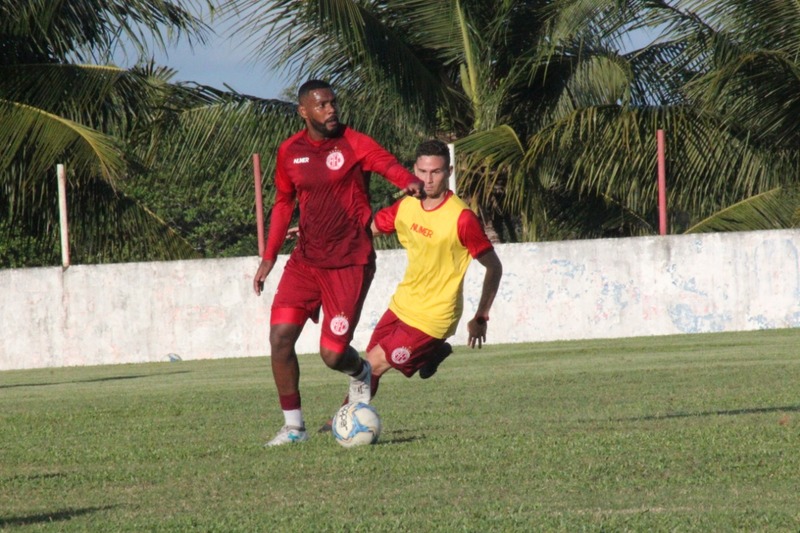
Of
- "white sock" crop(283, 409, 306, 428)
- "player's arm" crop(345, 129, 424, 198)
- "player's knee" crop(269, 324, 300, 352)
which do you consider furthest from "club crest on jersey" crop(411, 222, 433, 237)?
"white sock" crop(283, 409, 306, 428)

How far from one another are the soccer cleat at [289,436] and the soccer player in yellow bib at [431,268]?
0.67m

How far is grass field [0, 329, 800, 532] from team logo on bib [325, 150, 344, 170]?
1.45 metres

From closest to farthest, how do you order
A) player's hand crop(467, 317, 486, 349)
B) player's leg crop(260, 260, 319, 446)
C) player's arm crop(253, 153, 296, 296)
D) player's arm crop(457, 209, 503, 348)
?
player's hand crop(467, 317, 486, 349) → player's arm crop(457, 209, 503, 348) → player's leg crop(260, 260, 319, 446) → player's arm crop(253, 153, 296, 296)

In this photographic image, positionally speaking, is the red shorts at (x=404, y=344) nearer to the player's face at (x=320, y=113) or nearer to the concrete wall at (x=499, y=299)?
the player's face at (x=320, y=113)

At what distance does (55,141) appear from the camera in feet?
69.7

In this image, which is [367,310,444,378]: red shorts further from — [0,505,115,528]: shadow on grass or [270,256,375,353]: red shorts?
[0,505,115,528]: shadow on grass

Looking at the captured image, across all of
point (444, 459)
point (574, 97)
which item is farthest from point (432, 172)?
point (574, 97)

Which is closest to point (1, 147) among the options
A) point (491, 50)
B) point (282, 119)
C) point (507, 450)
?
point (282, 119)

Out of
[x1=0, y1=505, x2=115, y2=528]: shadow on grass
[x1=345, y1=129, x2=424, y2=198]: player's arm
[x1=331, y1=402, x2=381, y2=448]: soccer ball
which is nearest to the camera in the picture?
[x1=0, y1=505, x2=115, y2=528]: shadow on grass

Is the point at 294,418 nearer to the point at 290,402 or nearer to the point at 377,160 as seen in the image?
the point at 290,402

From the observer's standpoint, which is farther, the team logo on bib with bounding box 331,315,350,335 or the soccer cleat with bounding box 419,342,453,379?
the soccer cleat with bounding box 419,342,453,379

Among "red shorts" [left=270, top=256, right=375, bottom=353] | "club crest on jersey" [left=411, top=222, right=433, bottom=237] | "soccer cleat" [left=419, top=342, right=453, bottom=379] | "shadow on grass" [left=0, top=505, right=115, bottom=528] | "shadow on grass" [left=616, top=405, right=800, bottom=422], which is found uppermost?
"club crest on jersey" [left=411, top=222, right=433, bottom=237]

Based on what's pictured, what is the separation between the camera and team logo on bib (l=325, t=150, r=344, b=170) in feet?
24.3

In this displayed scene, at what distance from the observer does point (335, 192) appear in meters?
7.41
